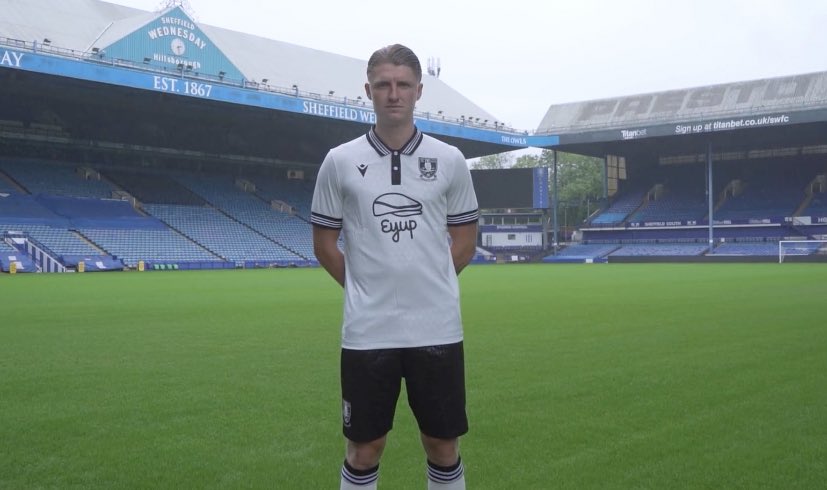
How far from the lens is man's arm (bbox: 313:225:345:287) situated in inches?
131

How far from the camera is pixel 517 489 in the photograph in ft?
14.4

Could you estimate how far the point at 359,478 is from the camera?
326cm

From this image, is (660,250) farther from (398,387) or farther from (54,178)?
(398,387)

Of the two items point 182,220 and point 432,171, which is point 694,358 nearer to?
point 432,171

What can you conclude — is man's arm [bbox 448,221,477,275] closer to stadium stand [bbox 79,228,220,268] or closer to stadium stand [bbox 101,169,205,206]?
stadium stand [bbox 79,228,220,268]

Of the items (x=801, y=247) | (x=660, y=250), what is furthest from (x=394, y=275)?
(x=660, y=250)

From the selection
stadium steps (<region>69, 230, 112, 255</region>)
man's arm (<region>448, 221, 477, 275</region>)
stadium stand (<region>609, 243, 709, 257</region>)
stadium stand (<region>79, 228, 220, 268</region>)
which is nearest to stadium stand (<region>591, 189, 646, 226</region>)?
stadium stand (<region>609, 243, 709, 257</region>)

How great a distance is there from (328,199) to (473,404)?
12.2 feet

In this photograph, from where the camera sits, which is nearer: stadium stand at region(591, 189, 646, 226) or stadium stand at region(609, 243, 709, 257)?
stadium stand at region(609, 243, 709, 257)

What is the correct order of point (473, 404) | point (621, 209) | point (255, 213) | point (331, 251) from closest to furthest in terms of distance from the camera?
point (331, 251), point (473, 404), point (255, 213), point (621, 209)

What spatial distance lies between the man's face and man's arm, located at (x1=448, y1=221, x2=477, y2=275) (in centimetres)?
53

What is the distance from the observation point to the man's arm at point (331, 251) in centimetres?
334

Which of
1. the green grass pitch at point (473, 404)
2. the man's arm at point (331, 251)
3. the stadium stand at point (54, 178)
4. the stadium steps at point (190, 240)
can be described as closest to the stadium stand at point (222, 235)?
the stadium steps at point (190, 240)

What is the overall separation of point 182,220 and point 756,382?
1720 inches
